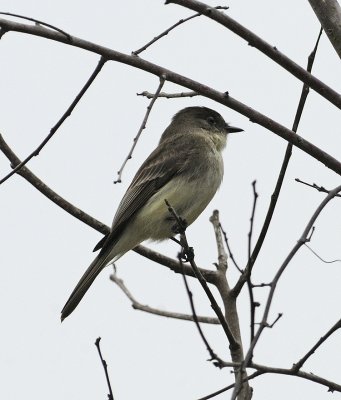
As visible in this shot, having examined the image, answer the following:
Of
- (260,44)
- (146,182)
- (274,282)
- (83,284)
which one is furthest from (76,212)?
(274,282)

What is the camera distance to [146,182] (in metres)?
8.65

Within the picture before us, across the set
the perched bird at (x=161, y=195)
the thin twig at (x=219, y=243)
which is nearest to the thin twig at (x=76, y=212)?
the thin twig at (x=219, y=243)

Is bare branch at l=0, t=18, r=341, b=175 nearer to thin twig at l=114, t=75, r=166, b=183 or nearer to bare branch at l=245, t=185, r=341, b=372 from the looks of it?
thin twig at l=114, t=75, r=166, b=183

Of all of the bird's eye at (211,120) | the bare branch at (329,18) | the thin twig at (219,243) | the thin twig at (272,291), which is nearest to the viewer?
the thin twig at (272,291)

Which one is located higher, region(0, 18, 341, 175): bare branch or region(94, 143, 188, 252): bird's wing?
region(94, 143, 188, 252): bird's wing

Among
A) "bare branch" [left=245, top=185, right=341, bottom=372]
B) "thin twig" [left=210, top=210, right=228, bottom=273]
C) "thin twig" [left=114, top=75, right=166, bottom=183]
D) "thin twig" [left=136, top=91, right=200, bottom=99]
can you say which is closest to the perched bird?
"thin twig" [left=210, top=210, right=228, bottom=273]

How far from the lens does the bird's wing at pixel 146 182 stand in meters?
8.25

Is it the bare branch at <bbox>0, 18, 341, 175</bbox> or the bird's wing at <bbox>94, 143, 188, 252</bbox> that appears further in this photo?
the bird's wing at <bbox>94, 143, 188, 252</bbox>

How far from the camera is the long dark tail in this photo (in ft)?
25.8

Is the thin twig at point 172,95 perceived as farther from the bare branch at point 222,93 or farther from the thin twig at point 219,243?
the thin twig at point 219,243

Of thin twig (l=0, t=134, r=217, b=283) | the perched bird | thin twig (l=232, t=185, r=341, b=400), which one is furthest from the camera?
the perched bird

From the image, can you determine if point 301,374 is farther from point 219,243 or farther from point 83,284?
point 83,284

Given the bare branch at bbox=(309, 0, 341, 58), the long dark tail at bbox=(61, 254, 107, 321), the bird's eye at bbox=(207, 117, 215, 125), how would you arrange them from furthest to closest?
the bird's eye at bbox=(207, 117, 215, 125) → the long dark tail at bbox=(61, 254, 107, 321) → the bare branch at bbox=(309, 0, 341, 58)

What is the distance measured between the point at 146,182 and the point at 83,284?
131cm
